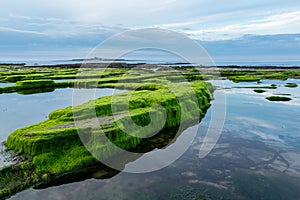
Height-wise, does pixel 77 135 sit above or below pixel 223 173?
above

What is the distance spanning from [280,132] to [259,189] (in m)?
12.6

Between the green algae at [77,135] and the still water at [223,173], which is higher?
the green algae at [77,135]

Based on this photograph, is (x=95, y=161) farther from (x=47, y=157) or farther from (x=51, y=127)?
(x=51, y=127)

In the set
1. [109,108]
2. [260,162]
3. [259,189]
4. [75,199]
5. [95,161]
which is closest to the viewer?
[75,199]

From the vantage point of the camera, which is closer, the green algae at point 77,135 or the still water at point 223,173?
the still water at point 223,173

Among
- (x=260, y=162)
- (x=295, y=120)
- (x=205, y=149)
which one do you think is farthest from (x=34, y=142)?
(x=295, y=120)

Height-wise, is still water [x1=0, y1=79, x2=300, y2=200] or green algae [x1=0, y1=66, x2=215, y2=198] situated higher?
green algae [x1=0, y1=66, x2=215, y2=198]

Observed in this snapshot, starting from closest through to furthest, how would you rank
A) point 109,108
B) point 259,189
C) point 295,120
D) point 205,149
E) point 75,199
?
point 75,199
point 259,189
point 205,149
point 109,108
point 295,120

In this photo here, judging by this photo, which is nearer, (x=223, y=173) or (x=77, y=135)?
(x=223, y=173)

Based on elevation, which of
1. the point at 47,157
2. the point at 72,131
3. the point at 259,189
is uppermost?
the point at 72,131

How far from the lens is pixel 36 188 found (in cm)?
1350

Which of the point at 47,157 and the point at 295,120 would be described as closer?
the point at 47,157

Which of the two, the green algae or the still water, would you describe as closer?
the still water

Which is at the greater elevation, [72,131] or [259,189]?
[72,131]
